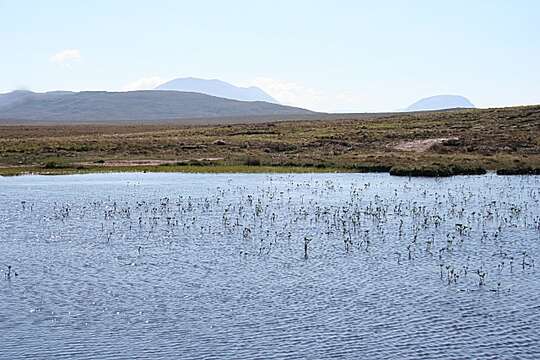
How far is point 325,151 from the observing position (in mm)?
79000

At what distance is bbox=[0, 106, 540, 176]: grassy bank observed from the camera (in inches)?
2506

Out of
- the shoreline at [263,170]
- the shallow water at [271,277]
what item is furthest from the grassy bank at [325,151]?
the shallow water at [271,277]

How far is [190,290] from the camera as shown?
23234mm

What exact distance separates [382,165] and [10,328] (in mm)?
46620

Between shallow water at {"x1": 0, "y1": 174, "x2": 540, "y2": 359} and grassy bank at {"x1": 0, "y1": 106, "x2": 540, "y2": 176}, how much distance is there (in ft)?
60.7

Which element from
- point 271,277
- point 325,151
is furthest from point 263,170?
point 271,277

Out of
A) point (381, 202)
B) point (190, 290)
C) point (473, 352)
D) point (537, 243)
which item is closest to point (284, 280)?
point (190, 290)

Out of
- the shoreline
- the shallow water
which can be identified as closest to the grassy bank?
the shoreline

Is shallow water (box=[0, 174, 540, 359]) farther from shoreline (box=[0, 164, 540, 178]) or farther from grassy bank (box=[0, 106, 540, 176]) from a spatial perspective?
grassy bank (box=[0, 106, 540, 176])

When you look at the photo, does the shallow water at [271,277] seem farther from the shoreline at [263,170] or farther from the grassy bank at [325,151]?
the grassy bank at [325,151]

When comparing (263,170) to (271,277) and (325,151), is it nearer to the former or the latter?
(325,151)

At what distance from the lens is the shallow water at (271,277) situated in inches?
731

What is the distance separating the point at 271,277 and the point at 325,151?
54.8 m

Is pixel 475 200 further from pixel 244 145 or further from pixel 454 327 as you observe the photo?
pixel 244 145
